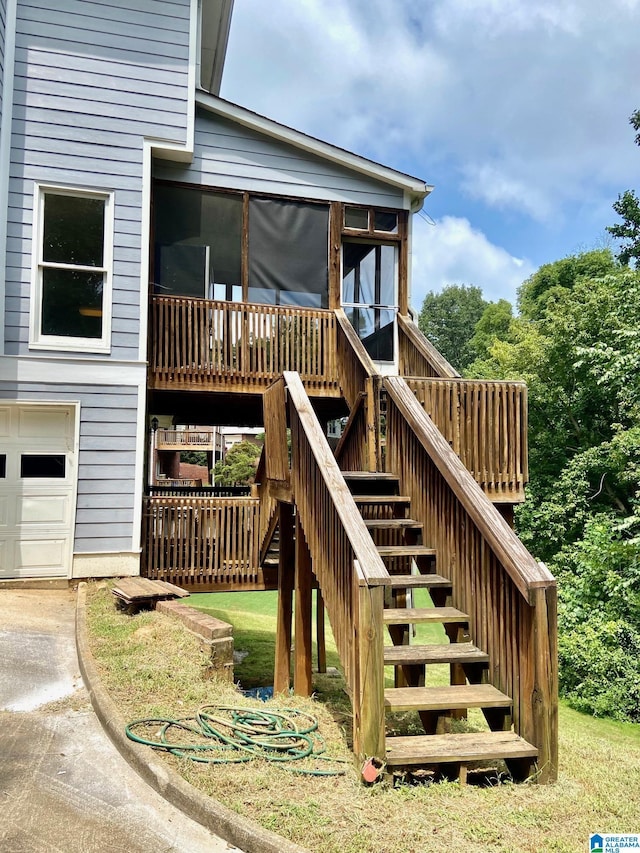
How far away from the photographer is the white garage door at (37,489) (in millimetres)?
7488

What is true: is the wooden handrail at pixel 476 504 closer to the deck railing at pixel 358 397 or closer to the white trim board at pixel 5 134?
the deck railing at pixel 358 397

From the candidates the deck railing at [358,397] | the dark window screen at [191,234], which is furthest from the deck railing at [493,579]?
the dark window screen at [191,234]

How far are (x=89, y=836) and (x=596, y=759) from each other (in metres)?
3.00

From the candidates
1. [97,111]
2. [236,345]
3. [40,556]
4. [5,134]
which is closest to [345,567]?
[40,556]

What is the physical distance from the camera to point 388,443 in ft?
18.6

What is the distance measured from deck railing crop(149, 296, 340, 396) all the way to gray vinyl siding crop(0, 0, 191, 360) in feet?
1.90

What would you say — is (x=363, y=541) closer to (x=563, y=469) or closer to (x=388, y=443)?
(x=388, y=443)

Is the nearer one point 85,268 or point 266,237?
point 85,268

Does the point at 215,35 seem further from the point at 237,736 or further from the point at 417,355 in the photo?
the point at 237,736

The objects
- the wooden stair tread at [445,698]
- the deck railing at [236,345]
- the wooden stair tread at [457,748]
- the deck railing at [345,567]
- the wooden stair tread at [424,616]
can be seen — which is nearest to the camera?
the wooden stair tread at [457,748]

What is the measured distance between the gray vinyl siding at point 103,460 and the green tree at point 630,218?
54.9ft

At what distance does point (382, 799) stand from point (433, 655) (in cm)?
101

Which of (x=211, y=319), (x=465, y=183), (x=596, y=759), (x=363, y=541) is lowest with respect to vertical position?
(x=596, y=759)

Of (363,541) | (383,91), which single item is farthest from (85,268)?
(383,91)
